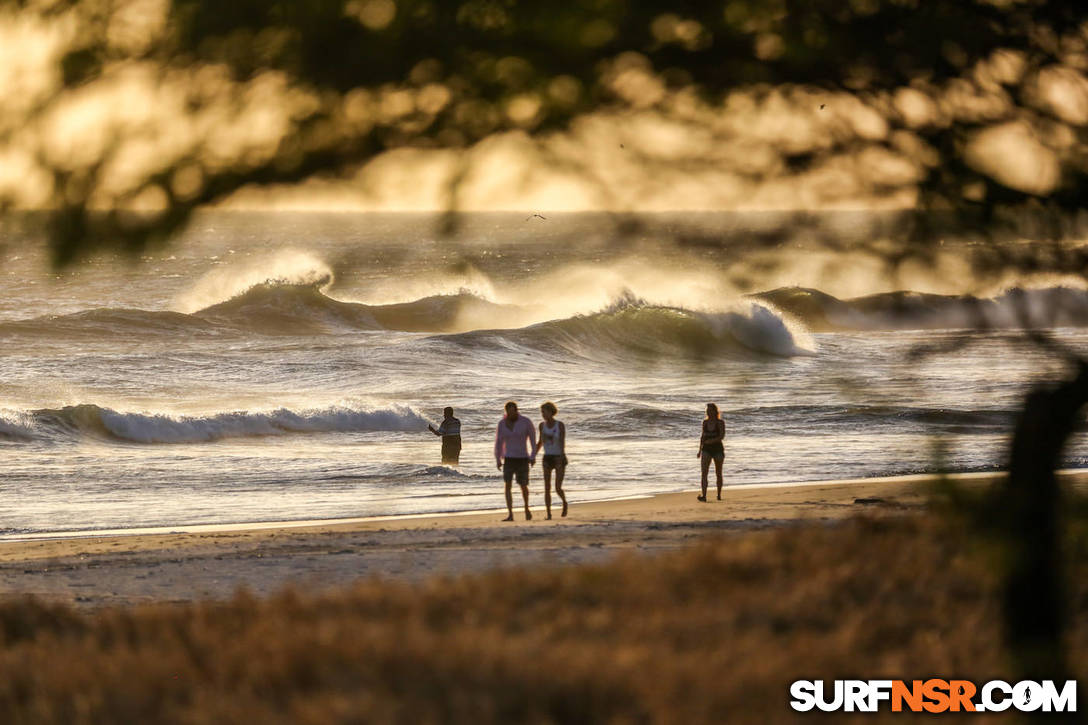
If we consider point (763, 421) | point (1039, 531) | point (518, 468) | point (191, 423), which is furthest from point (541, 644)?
point (191, 423)

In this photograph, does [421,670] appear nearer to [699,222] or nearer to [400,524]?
[699,222]

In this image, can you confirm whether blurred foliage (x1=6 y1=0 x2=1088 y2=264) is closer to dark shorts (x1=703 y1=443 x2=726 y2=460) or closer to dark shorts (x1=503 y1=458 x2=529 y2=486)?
dark shorts (x1=503 y1=458 x2=529 y2=486)

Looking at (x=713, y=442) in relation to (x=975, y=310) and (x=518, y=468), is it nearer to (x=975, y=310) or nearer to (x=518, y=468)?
(x=518, y=468)

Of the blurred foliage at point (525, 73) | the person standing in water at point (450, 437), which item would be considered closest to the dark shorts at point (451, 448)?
the person standing in water at point (450, 437)

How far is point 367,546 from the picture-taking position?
12.6 meters

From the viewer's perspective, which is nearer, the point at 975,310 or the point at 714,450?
the point at 975,310

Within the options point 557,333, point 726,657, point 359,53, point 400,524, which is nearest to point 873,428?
point 400,524

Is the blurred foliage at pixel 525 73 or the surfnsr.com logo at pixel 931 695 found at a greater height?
the blurred foliage at pixel 525 73

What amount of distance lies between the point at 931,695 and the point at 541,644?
4.89ft

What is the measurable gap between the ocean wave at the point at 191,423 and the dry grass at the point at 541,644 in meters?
19.3

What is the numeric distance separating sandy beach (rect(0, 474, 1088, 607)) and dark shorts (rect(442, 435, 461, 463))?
10.7ft

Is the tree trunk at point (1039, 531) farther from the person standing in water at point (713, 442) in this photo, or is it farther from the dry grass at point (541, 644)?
the person standing in water at point (713, 442)

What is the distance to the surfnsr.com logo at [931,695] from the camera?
15.3 ft

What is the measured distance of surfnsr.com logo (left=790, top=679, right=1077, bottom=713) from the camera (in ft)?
15.3
